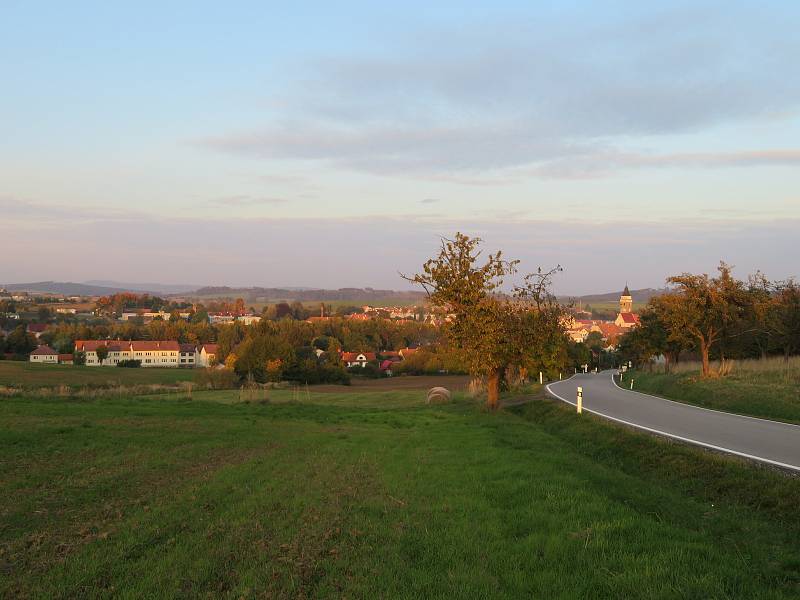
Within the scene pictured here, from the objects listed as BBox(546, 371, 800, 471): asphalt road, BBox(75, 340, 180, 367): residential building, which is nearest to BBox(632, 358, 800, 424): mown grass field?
BBox(546, 371, 800, 471): asphalt road

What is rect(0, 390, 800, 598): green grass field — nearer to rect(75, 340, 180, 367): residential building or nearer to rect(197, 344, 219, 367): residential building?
rect(197, 344, 219, 367): residential building

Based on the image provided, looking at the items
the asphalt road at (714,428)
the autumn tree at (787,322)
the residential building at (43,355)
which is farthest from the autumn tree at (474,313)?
the residential building at (43,355)

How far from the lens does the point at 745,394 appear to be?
80.3ft

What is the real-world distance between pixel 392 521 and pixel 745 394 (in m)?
20.2

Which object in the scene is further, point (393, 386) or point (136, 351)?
point (136, 351)

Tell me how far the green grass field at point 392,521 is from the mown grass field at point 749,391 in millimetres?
7412

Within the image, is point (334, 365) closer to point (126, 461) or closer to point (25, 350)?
point (25, 350)

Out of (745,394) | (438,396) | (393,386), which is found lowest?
(393,386)

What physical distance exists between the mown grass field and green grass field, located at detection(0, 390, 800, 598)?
741 centimetres

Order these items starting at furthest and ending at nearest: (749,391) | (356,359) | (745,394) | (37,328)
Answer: (37,328) → (356,359) → (749,391) → (745,394)

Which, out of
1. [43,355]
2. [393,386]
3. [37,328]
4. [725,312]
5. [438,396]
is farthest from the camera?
[37,328]

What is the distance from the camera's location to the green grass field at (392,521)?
20.5ft

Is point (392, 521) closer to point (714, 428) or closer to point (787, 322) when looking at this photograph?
point (714, 428)

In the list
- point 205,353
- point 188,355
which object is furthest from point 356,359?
point 188,355
